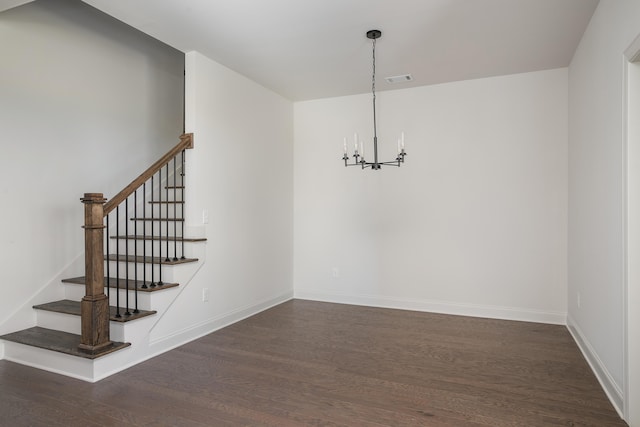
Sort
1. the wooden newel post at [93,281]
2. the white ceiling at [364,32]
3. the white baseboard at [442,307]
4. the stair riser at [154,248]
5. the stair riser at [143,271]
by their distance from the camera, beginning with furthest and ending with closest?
1. the white baseboard at [442,307]
2. the stair riser at [154,248]
3. the stair riser at [143,271]
4. the white ceiling at [364,32]
5. the wooden newel post at [93,281]

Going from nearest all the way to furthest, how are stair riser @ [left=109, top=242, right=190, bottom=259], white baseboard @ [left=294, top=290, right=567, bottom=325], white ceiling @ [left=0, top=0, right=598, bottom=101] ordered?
1. white ceiling @ [left=0, top=0, right=598, bottom=101]
2. stair riser @ [left=109, top=242, right=190, bottom=259]
3. white baseboard @ [left=294, top=290, right=567, bottom=325]

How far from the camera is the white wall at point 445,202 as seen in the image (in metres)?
4.11

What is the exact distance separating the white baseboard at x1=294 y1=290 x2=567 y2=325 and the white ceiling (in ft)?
8.30

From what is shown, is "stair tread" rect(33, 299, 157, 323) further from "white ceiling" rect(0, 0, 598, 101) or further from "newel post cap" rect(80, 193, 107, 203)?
"white ceiling" rect(0, 0, 598, 101)

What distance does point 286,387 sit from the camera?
2.61 metres

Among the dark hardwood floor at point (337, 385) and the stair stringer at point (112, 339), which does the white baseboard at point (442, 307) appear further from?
the stair stringer at point (112, 339)

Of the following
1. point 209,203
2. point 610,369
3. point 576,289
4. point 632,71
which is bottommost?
point 610,369

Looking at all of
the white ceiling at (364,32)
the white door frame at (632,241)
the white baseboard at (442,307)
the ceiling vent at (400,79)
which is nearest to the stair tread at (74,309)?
the white ceiling at (364,32)

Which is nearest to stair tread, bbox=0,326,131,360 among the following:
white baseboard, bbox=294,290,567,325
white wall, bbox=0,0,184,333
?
white wall, bbox=0,0,184,333

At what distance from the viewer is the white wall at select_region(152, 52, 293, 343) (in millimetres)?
3650

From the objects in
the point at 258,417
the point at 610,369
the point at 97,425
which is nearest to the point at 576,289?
the point at 610,369

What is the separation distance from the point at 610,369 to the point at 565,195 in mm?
2070

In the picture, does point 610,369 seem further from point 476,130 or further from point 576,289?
point 476,130

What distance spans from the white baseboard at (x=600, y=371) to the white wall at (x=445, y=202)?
660 mm
